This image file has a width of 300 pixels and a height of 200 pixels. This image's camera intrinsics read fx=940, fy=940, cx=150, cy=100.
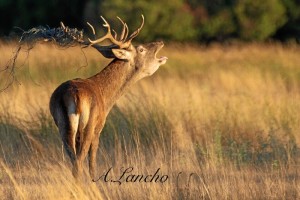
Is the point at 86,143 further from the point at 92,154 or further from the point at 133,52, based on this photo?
the point at 133,52

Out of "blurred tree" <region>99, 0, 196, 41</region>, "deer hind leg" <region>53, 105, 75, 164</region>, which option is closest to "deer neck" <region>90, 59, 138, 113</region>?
"deer hind leg" <region>53, 105, 75, 164</region>

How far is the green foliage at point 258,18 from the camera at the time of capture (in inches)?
1188

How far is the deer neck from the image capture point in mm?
10039

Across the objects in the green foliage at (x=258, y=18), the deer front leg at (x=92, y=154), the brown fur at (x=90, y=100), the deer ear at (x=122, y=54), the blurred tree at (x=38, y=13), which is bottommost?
the deer front leg at (x=92, y=154)

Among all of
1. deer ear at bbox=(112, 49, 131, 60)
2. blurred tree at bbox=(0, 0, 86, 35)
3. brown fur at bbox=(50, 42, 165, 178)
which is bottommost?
brown fur at bbox=(50, 42, 165, 178)

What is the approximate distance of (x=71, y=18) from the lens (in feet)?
119

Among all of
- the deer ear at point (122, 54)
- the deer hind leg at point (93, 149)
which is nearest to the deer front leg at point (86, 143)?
the deer hind leg at point (93, 149)

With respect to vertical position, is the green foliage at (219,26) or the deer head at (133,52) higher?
the green foliage at (219,26)

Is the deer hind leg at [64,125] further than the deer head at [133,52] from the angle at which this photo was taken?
No

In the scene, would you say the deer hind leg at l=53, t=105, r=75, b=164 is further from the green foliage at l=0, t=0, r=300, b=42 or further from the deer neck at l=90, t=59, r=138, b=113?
the green foliage at l=0, t=0, r=300, b=42

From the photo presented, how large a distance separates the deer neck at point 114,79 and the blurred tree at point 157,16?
744 inches

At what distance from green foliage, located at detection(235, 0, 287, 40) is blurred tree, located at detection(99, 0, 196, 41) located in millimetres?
1810

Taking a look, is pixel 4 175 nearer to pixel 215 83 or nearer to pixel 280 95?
pixel 280 95

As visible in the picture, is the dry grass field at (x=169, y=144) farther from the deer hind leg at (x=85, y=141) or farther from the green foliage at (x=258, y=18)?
the green foliage at (x=258, y=18)
